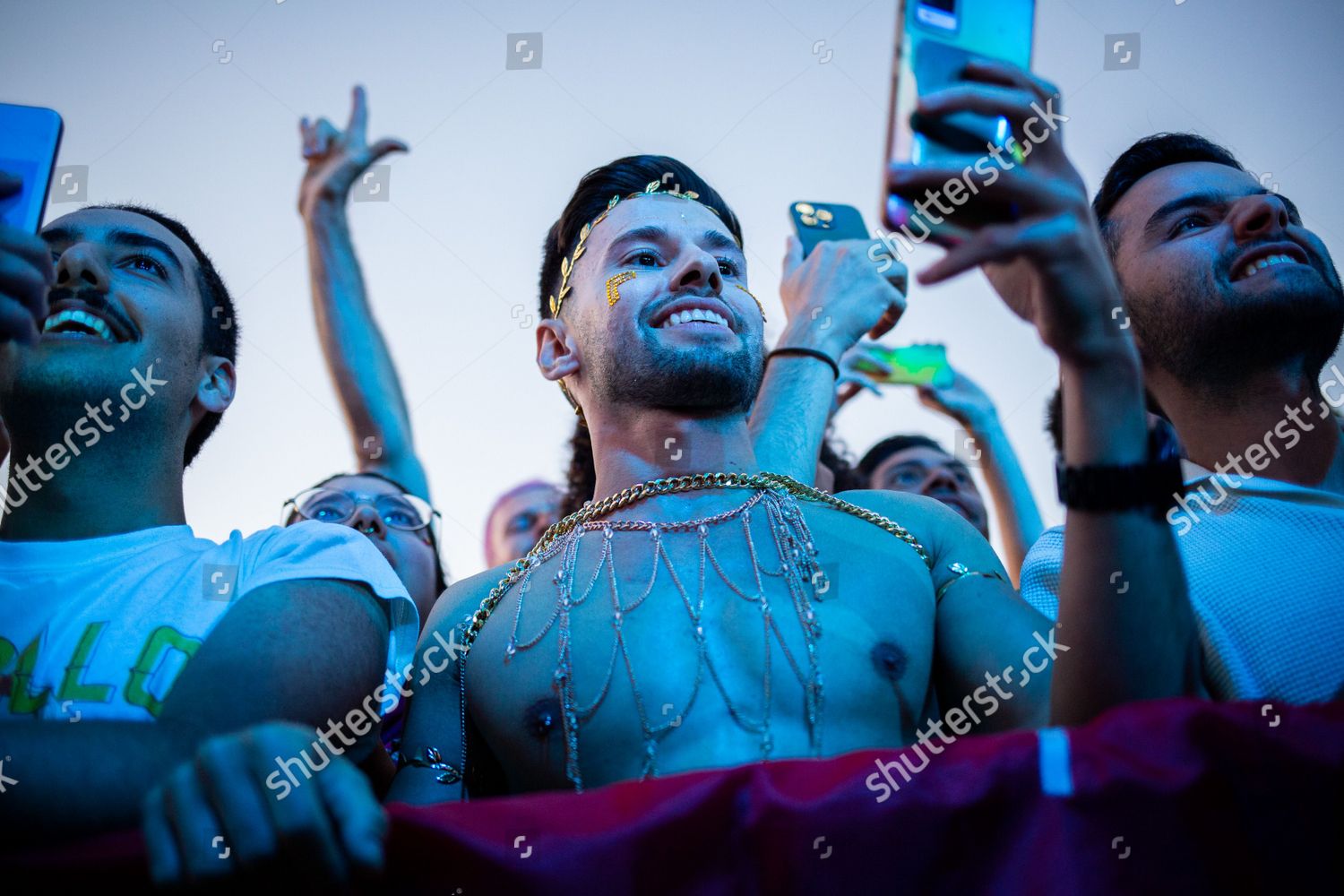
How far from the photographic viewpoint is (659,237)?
334 centimetres

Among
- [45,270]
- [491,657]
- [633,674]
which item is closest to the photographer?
[45,270]

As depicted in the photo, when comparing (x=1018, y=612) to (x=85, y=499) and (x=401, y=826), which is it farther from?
(x=85, y=499)

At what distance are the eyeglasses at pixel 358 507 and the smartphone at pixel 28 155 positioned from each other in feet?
6.23

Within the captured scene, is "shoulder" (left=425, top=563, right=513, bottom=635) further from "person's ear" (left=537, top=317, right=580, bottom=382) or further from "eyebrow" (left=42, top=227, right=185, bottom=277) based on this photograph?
"eyebrow" (left=42, top=227, right=185, bottom=277)

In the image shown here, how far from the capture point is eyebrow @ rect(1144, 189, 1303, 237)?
122 inches

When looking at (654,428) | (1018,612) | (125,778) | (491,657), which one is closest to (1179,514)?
(1018,612)

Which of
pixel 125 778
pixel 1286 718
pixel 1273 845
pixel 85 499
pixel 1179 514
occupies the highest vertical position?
pixel 85 499

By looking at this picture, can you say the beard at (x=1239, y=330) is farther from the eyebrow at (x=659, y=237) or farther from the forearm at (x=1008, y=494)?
the forearm at (x=1008, y=494)

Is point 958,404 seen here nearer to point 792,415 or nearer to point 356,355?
point 792,415

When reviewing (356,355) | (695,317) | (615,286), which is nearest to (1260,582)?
(695,317)

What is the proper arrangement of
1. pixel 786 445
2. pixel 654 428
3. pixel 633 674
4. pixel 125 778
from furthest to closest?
1. pixel 786 445
2. pixel 654 428
3. pixel 633 674
4. pixel 125 778

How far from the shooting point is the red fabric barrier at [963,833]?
4.99 feet

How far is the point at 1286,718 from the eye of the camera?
1.59 m

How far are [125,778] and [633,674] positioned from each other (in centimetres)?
105
